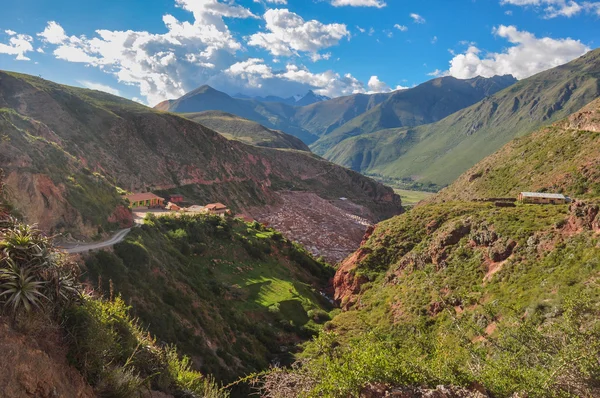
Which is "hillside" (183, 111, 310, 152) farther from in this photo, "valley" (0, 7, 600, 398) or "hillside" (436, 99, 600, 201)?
"hillside" (436, 99, 600, 201)

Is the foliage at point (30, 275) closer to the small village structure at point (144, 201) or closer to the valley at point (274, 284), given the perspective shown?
the valley at point (274, 284)

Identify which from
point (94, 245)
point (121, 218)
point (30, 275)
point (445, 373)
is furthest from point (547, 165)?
point (30, 275)

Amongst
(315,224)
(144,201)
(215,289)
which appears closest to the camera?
(215,289)

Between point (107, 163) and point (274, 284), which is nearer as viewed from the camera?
point (274, 284)

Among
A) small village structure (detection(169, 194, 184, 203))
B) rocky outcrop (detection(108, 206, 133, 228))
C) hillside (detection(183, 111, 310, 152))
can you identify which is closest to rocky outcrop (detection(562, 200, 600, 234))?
rocky outcrop (detection(108, 206, 133, 228))

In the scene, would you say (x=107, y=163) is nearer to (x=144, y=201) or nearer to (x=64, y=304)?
(x=144, y=201)

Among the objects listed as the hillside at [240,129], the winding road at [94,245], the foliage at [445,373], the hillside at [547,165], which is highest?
the hillside at [240,129]

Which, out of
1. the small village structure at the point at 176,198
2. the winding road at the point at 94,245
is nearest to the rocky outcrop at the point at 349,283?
the winding road at the point at 94,245
